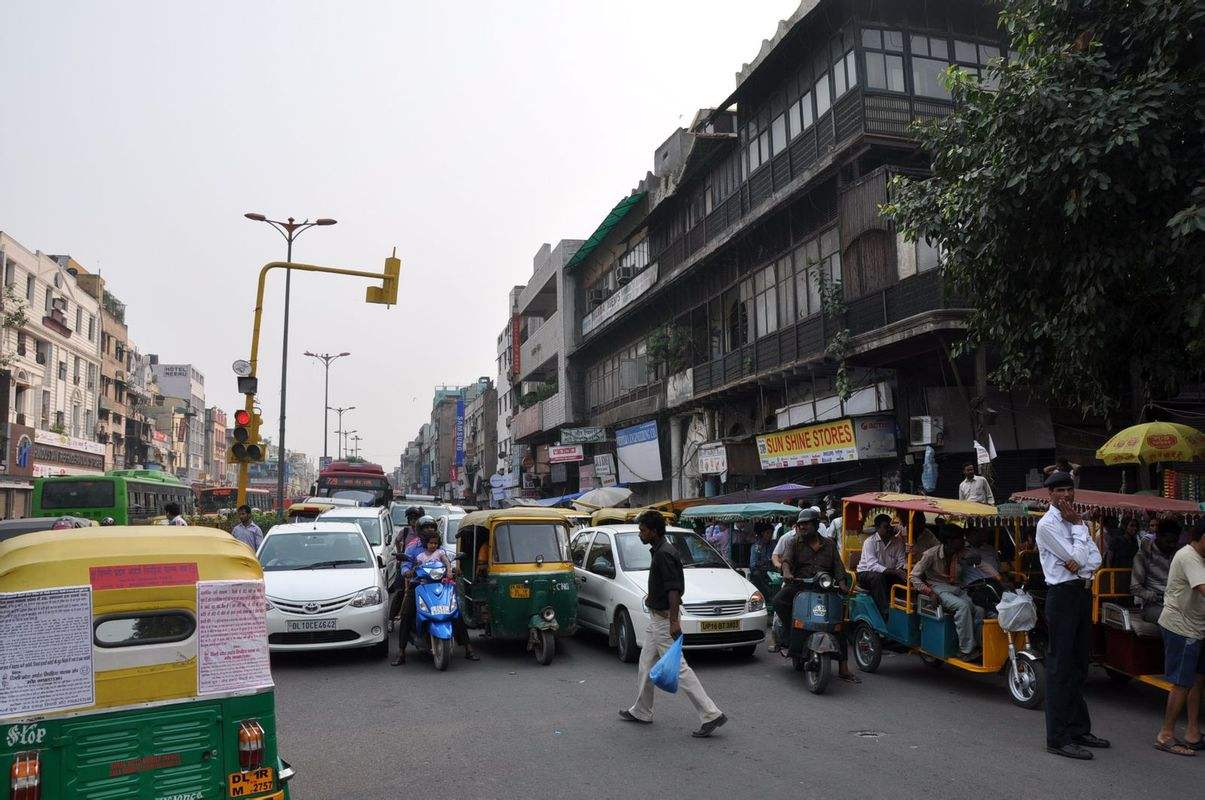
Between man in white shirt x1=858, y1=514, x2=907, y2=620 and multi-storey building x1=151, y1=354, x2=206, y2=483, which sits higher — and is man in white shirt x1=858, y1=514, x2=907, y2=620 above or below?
below

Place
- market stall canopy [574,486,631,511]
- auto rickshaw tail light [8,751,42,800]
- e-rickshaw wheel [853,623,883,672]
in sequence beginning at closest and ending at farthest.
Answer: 1. auto rickshaw tail light [8,751,42,800]
2. e-rickshaw wheel [853,623,883,672]
3. market stall canopy [574,486,631,511]

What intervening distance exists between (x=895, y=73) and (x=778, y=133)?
4.02 meters

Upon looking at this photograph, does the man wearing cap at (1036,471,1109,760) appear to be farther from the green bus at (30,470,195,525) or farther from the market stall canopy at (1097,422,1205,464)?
the green bus at (30,470,195,525)

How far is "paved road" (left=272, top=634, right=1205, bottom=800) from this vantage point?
5844mm

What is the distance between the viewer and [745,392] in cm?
2559

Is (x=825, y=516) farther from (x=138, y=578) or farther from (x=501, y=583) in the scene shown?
(x=138, y=578)

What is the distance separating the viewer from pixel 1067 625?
6566mm

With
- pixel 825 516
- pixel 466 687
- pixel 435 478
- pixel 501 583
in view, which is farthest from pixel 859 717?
pixel 435 478

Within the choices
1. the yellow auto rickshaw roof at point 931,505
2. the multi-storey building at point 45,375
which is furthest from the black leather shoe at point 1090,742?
the multi-storey building at point 45,375

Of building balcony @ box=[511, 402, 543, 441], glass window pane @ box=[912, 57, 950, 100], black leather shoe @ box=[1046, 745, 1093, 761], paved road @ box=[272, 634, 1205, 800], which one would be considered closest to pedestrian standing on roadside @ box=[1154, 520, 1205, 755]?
paved road @ box=[272, 634, 1205, 800]

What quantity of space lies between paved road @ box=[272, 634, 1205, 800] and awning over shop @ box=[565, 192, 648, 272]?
25654mm

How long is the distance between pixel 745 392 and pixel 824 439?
5.07 meters

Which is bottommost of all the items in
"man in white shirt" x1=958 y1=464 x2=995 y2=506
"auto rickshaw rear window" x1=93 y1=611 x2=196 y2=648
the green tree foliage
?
"auto rickshaw rear window" x1=93 y1=611 x2=196 y2=648

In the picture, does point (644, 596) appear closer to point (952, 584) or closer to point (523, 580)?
point (523, 580)
